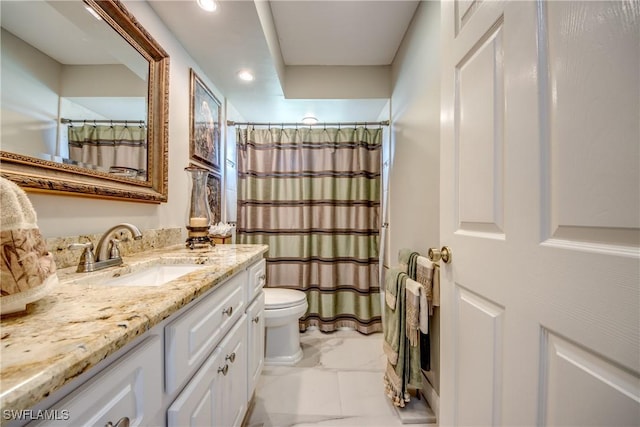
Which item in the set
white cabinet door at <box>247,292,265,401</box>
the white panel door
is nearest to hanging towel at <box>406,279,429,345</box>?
the white panel door

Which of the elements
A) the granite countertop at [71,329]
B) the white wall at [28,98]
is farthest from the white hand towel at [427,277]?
the white wall at [28,98]

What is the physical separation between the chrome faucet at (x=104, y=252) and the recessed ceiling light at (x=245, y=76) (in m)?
1.41

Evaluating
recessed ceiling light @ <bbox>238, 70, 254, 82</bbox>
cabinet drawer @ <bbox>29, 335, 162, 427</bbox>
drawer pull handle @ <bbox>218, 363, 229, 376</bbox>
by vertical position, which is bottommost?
drawer pull handle @ <bbox>218, 363, 229, 376</bbox>

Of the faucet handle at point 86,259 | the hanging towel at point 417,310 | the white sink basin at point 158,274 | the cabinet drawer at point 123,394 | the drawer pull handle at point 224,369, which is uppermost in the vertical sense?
the faucet handle at point 86,259

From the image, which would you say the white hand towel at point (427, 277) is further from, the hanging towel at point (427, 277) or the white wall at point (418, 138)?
the white wall at point (418, 138)

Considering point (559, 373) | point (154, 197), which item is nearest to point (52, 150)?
point (154, 197)

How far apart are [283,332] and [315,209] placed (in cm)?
106

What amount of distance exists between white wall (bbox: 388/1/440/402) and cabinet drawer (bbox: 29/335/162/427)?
1.25 meters

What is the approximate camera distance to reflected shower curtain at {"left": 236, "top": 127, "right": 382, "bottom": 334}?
2299 millimetres

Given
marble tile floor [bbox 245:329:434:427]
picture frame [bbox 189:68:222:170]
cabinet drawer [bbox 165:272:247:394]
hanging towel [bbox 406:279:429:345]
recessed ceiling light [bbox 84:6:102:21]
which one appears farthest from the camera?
picture frame [bbox 189:68:222:170]

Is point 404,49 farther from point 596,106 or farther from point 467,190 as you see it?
point 596,106

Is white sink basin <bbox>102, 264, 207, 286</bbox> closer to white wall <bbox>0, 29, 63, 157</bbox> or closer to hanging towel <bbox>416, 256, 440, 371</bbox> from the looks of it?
white wall <bbox>0, 29, 63, 157</bbox>

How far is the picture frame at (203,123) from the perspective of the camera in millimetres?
1649

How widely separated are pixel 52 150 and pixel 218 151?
1312 mm
